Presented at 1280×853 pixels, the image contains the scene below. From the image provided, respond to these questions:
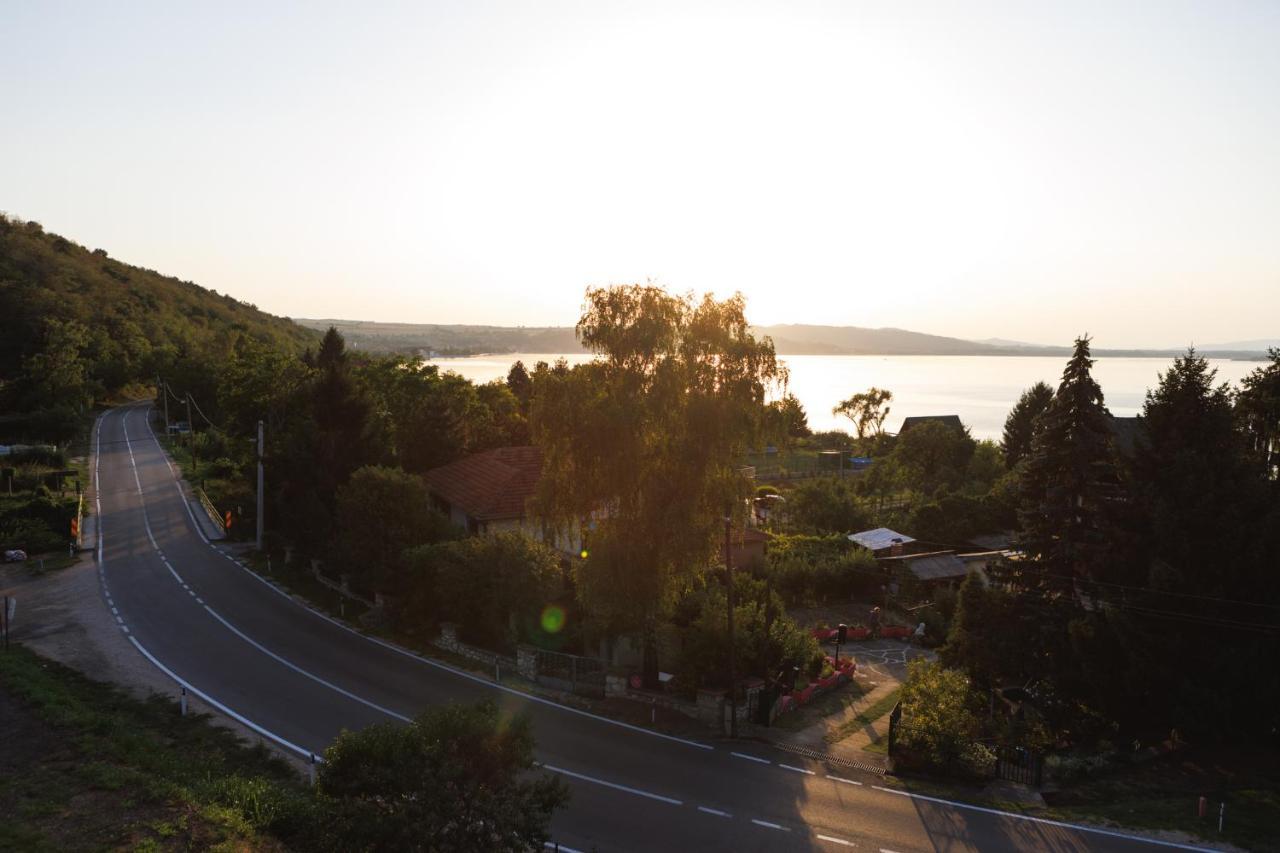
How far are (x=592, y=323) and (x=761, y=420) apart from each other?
6.07m

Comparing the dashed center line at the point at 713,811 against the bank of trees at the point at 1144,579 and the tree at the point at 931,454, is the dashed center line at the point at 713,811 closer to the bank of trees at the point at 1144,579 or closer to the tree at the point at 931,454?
the bank of trees at the point at 1144,579

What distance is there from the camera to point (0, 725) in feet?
60.1

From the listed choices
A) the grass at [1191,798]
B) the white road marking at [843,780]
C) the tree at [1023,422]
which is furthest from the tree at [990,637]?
the tree at [1023,422]

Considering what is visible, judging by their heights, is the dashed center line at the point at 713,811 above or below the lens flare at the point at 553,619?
below

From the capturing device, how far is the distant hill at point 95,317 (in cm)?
9025

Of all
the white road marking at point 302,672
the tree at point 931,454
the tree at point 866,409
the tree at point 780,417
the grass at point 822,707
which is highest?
the tree at point 780,417

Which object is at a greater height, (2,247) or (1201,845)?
(2,247)

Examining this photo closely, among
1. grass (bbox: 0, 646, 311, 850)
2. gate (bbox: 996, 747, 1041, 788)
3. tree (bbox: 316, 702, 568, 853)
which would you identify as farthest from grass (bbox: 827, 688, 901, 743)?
grass (bbox: 0, 646, 311, 850)

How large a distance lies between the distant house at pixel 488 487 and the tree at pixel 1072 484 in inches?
775

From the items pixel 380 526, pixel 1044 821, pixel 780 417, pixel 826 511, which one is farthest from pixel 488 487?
pixel 1044 821

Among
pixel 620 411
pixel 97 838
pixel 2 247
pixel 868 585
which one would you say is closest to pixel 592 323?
pixel 620 411

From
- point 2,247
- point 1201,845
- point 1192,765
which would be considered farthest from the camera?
A: point 2,247

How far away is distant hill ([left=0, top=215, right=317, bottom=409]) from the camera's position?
90.2 meters

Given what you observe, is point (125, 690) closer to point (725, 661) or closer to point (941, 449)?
point (725, 661)
